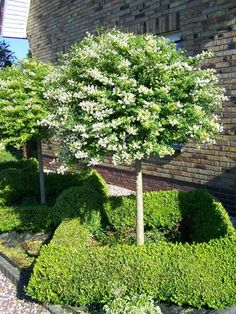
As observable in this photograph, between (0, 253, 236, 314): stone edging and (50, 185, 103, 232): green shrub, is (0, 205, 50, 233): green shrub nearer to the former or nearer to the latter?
(50, 185, 103, 232): green shrub

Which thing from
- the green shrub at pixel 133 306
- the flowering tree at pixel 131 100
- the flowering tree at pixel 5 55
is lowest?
the green shrub at pixel 133 306

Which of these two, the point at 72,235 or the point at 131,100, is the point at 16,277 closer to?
the point at 72,235

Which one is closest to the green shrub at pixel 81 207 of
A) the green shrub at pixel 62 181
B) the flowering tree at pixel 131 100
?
the flowering tree at pixel 131 100

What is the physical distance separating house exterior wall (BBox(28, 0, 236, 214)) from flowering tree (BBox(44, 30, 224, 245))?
1.09 metres

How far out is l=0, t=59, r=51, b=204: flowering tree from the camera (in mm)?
5496

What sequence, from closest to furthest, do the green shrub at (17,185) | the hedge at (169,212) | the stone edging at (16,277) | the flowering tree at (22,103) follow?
the stone edging at (16,277) → the hedge at (169,212) → the flowering tree at (22,103) → the green shrub at (17,185)

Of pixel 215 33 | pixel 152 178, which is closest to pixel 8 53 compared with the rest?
pixel 152 178

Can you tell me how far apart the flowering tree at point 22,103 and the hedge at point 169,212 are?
1.65 meters

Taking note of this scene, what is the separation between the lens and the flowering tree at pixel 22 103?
5.50 meters

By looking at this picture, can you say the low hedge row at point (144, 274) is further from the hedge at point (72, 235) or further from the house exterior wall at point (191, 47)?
the house exterior wall at point (191, 47)

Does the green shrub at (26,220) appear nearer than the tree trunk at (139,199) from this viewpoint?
No

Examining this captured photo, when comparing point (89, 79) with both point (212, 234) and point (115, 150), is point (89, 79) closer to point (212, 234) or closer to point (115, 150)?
point (115, 150)

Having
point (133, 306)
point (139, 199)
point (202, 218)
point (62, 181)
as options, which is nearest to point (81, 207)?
point (139, 199)

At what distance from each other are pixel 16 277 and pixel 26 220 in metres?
1.48
